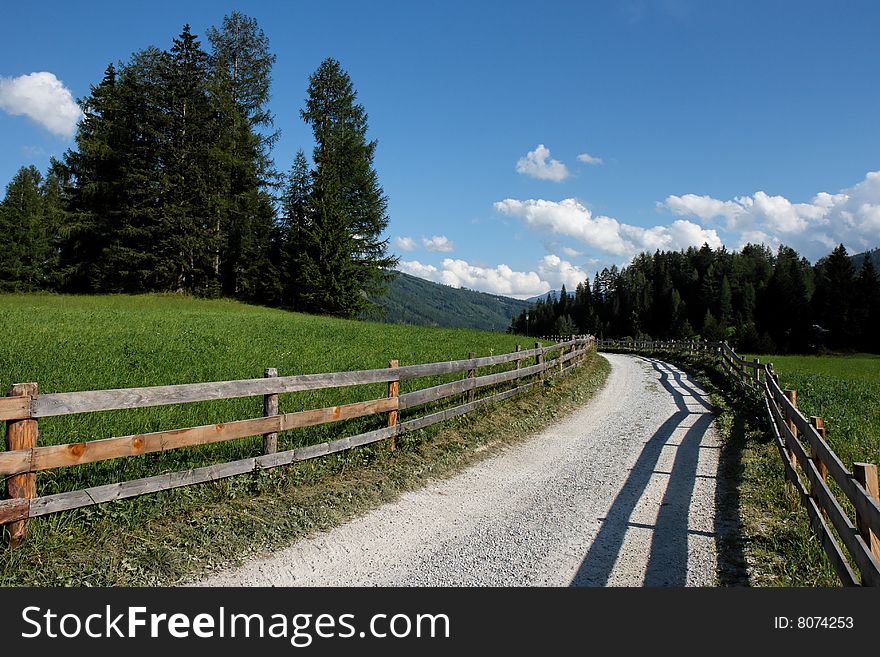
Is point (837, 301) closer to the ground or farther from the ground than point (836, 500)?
farther from the ground

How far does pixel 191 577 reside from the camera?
444 cm

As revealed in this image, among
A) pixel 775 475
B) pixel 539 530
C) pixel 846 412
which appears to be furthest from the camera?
pixel 846 412

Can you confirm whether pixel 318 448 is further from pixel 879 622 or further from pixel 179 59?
pixel 179 59

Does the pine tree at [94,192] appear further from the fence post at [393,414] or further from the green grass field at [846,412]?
the green grass field at [846,412]

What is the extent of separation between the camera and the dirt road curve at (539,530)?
4723 millimetres

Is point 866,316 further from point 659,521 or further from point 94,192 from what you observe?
point 94,192

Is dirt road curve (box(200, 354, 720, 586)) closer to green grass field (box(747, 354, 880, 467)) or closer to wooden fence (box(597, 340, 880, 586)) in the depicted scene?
wooden fence (box(597, 340, 880, 586))

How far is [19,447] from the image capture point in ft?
14.2

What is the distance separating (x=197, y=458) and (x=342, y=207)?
4005cm

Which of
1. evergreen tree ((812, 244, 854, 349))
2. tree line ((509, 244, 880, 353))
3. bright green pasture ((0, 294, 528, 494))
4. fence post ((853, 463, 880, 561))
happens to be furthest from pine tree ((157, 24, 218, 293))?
evergreen tree ((812, 244, 854, 349))

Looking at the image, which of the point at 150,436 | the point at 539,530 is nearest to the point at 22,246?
the point at 150,436

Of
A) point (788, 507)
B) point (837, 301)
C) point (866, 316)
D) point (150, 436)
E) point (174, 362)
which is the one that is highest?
point (837, 301)

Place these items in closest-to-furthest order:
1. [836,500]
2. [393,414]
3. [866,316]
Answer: [836,500] < [393,414] < [866,316]

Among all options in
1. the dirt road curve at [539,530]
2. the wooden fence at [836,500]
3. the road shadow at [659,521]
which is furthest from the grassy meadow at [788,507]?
the road shadow at [659,521]
